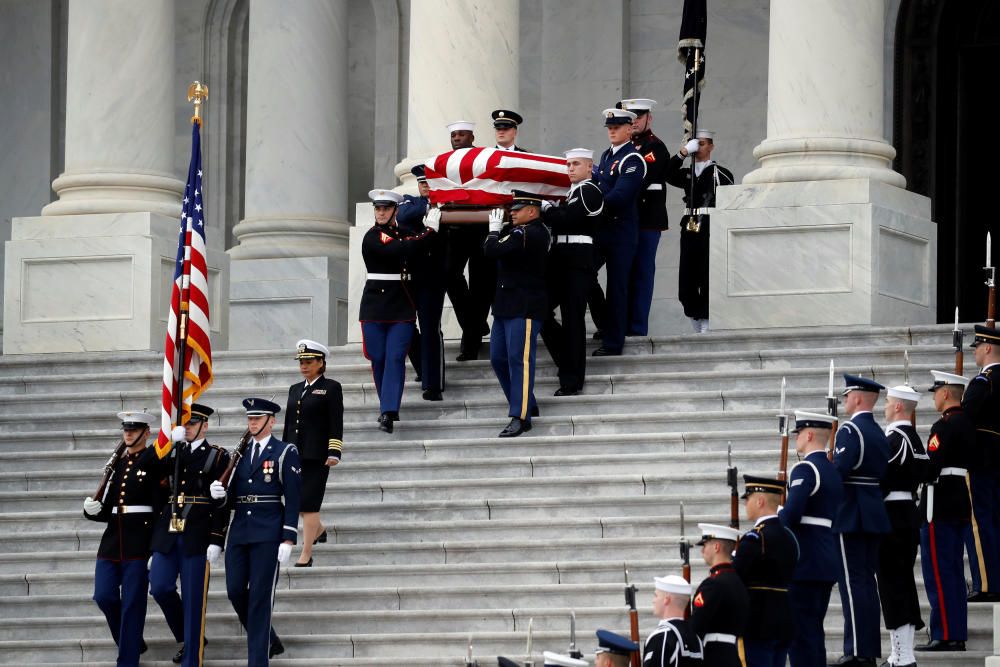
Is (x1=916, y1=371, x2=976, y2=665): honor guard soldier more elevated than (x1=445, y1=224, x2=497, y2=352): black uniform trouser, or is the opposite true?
(x1=445, y1=224, x2=497, y2=352): black uniform trouser

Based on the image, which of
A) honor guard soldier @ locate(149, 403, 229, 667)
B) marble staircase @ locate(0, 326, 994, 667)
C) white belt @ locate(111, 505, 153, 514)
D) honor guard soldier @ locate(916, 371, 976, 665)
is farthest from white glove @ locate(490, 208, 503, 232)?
honor guard soldier @ locate(916, 371, 976, 665)

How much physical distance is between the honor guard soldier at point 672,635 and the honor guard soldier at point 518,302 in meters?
5.52

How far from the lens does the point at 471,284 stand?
1903 centimetres

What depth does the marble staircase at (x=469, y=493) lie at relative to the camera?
15383mm

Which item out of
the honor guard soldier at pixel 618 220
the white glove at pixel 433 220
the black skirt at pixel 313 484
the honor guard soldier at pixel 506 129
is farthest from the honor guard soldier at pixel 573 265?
the black skirt at pixel 313 484

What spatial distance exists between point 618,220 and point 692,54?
2.48m

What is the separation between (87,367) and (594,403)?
502 centimetres

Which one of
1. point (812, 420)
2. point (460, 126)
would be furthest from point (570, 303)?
point (812, 420)

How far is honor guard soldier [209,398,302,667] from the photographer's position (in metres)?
15.0

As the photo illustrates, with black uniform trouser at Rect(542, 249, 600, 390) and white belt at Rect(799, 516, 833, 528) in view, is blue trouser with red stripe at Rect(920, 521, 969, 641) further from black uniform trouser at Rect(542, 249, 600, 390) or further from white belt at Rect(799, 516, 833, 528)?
black uniform trouser at Rect(542, 249, 600, 390)

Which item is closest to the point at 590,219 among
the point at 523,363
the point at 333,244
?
the point at 523,363

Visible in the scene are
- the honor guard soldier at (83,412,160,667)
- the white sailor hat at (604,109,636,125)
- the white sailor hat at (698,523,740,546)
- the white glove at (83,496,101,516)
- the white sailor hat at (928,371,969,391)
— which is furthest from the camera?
the white sailor hat at (604,109,636,125)

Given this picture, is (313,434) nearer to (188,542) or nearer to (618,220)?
(188,542)

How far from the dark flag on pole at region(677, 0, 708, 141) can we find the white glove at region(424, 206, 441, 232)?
290cm
